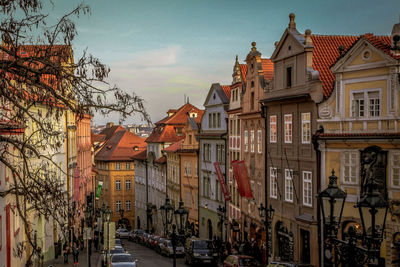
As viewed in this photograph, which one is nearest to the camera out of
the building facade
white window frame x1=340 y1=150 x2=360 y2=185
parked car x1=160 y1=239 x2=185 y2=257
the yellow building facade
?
the yellow building facade

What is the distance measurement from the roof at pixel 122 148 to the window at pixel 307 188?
66.3m

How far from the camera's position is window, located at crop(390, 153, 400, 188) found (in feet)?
86.6

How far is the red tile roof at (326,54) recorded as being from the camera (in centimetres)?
3177

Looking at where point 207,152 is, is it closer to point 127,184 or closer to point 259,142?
point 259,142

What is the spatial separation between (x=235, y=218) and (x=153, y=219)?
33.9 meters

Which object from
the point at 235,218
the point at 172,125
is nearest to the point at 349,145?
the point at 235,218

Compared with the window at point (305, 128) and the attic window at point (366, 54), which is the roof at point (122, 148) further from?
the attic window at point (366, 54)

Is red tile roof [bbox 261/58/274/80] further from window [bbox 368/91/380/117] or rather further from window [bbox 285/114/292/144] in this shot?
window [bbox 368/91/380/117]

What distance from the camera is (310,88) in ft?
Answer: 103

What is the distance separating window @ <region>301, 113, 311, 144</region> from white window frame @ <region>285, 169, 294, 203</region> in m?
2.43

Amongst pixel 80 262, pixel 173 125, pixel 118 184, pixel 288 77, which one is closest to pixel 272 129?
pixel 288 77

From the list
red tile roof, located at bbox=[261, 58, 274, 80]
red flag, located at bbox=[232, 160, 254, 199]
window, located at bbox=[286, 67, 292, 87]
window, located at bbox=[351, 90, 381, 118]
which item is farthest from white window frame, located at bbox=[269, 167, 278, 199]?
window, located at bbox=[351, 90, 381, 118]

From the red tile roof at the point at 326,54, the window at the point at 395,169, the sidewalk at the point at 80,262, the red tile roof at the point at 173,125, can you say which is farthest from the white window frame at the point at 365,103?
the red tile roof at the point at 173,125

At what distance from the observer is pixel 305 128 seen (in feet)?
106
